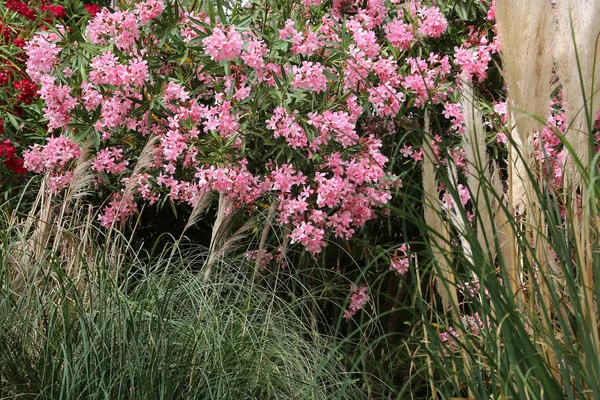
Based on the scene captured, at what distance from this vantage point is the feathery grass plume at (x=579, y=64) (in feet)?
7.00

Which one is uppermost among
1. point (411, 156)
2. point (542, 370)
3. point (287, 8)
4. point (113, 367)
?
point (287, 8)

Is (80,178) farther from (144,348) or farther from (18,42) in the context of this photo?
(18,42)

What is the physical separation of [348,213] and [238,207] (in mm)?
502

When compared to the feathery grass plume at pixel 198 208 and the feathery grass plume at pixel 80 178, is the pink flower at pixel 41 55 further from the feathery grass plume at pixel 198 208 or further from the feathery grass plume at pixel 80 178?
the feathery grass plume at pixel 198 208

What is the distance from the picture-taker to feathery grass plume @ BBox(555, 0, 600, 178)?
7.00ft

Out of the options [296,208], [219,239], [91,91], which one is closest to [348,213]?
[296,208]

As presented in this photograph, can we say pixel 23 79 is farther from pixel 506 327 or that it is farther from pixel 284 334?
pixel 506 327

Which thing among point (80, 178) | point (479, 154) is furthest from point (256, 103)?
point (479, 154)

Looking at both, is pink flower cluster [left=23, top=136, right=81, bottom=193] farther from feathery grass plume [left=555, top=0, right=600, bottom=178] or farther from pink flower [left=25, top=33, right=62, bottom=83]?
feathery grass plume [left=555, top=0, right=600, bottom=178]

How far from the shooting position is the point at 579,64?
2055 millimetres

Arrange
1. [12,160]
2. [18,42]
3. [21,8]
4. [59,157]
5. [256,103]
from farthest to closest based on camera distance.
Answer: [21,8] → [18,42] → [12,160] → [59,157] → [256,103]

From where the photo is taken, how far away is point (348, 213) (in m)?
4.30

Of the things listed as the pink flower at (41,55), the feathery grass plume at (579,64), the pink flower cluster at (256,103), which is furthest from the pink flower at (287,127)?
the feathery grass plume at (579,64)

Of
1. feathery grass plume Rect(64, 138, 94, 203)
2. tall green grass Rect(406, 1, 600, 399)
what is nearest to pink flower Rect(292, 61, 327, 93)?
feathery grass plume Rect(64, 138, 94, 203)
